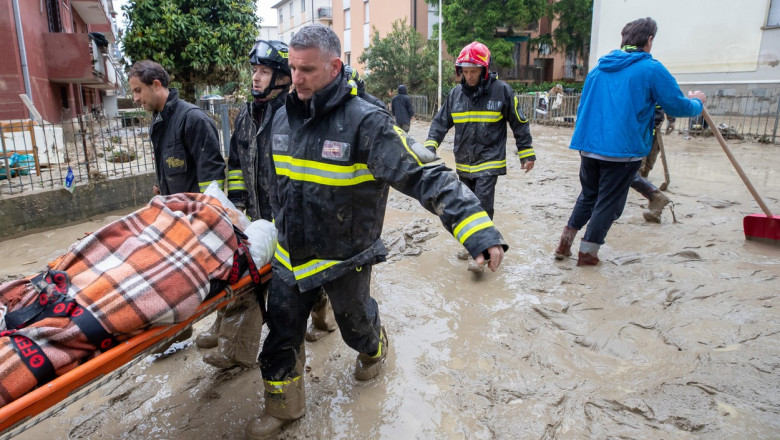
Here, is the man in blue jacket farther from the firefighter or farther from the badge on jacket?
the badge on jacket

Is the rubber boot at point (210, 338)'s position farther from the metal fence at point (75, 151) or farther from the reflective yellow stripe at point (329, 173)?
the metal fence at point (75, 151)

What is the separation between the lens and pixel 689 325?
3.48 m

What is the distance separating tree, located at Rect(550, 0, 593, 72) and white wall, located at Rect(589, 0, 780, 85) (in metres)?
10.2

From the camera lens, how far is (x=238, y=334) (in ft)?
9.82

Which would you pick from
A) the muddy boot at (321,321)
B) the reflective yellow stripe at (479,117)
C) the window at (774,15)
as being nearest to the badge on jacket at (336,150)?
the muddy boot at (321,321)

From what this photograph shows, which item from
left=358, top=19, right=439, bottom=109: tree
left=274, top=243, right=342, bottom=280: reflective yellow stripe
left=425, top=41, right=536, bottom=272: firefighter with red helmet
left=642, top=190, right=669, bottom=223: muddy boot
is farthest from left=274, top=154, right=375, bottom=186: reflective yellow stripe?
left=358, top=19, right=439, bottom=109: tree

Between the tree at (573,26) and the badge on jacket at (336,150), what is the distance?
3135cm

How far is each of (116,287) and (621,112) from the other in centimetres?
386

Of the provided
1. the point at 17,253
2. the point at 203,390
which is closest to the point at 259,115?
the point at 203,390

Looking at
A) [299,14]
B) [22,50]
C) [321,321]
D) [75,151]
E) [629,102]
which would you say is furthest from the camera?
[299,14]

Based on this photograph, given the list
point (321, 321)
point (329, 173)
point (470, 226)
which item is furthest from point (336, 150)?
point (321, 321)

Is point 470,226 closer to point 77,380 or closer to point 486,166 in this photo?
point 77,380

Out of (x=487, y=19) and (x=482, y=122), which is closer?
(x=482, y=122)

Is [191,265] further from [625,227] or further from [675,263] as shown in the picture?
[625,227]
